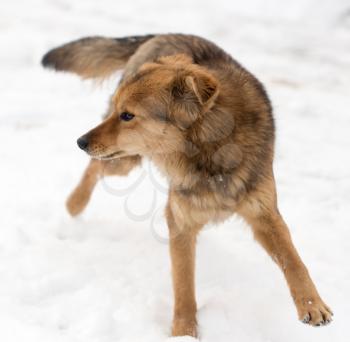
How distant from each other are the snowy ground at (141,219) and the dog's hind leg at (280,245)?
26cm

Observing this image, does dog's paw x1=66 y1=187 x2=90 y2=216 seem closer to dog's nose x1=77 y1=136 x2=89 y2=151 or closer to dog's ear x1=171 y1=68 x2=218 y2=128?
dog's nose x1=77 y1=136 x2=89 y2=151

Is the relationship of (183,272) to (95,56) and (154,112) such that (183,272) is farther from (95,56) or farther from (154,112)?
(95,56)

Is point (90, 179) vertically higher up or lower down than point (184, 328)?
lower down

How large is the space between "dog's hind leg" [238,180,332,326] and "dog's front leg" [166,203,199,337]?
1.31ft

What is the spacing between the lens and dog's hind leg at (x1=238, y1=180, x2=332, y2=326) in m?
3.21

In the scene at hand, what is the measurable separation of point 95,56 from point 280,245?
2506mm

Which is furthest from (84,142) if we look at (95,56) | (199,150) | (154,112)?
(95,56)

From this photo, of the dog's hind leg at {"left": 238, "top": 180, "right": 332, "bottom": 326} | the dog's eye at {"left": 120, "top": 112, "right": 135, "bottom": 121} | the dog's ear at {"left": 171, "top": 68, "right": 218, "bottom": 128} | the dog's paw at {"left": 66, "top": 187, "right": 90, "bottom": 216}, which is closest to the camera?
the dog's ear at {"left": 171, "top": 68, "right": 218, "bottom": 128}

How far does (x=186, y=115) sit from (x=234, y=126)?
0.34 metres

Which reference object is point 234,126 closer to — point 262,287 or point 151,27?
point 262,287

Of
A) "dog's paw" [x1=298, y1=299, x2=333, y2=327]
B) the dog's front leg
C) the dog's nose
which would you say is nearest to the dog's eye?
the dog's nose

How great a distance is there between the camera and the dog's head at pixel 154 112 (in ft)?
10.4

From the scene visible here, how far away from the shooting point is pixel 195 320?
135 inches

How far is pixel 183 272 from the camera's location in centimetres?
353
